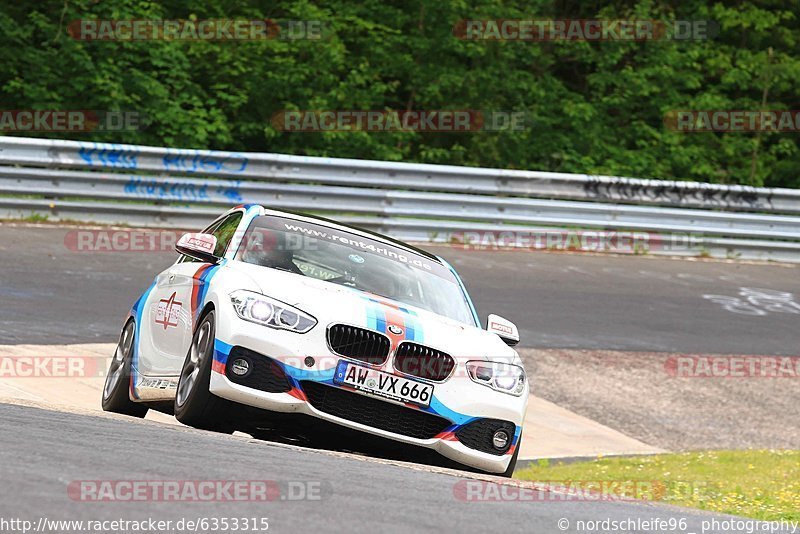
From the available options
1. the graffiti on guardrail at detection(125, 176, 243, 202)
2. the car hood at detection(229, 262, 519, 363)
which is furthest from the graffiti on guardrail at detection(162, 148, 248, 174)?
the car hood at detection(229, 262, 519, 363)

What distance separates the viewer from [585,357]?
526 inches

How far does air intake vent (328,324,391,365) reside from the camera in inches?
275

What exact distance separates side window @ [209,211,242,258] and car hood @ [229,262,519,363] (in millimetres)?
591

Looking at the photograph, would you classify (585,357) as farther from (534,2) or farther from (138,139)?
(534,2)

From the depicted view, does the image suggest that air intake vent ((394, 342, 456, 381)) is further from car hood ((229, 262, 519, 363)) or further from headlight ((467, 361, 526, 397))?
headlight ((467, 361, 526, 397))

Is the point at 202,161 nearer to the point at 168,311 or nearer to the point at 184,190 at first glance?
the point at 184,190

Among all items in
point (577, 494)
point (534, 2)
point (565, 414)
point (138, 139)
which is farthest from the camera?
point (534, 2)

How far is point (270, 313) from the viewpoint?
705 cm

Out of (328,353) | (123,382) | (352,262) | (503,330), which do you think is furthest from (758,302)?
(328,353)

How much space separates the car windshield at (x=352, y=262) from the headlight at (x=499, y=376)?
722 mm

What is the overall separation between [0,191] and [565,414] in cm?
847

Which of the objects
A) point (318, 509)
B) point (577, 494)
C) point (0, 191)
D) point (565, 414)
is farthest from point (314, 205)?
point (318, 509)

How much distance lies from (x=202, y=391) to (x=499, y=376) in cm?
165

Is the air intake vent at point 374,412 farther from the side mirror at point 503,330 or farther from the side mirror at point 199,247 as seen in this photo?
the side mirror at point 199,247
